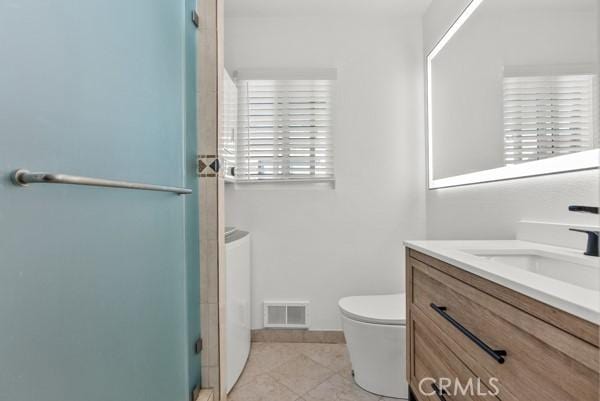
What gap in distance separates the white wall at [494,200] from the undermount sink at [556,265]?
0.50 feet

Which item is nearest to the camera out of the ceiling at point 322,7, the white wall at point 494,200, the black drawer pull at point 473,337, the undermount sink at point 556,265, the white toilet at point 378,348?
the black drawer pull at point 473,337

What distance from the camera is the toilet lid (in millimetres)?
1555

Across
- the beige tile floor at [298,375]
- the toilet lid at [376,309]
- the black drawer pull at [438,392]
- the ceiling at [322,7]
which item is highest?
the ceiling at [322,7]

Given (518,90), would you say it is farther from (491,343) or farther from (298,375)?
(298,375)

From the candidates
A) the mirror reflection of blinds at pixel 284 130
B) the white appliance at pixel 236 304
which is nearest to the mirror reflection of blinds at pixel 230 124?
the mirror reflection of blinds at pixel 284 130

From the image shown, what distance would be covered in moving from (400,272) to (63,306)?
2.00 metres

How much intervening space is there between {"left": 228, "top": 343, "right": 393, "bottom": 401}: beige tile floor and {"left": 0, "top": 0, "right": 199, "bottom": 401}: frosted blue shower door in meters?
0.58

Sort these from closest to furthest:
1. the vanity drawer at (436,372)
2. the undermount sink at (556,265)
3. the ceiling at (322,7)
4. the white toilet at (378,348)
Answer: the vanity drawer at (436,372) < the undermount sink at (556,265) < the white toilet at (378,348) < the ceiling at (322,7)

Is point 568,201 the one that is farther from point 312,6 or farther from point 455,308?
point 312,6

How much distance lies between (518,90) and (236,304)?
1707 millimetres

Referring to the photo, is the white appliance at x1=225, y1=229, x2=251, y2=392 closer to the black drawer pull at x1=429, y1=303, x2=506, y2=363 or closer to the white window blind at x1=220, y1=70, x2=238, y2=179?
the white window blind at x1=220, y1=70, x2=238, y2=179

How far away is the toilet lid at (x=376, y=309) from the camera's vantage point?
1555 millimetres

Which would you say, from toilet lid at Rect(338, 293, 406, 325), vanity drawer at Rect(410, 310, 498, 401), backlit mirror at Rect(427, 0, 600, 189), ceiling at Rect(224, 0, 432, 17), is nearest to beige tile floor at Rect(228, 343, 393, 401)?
toilet lid at Rect(338, 293, 406, 325)

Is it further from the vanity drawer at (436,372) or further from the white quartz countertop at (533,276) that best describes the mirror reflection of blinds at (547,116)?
the vanity drawer at (436,372)
